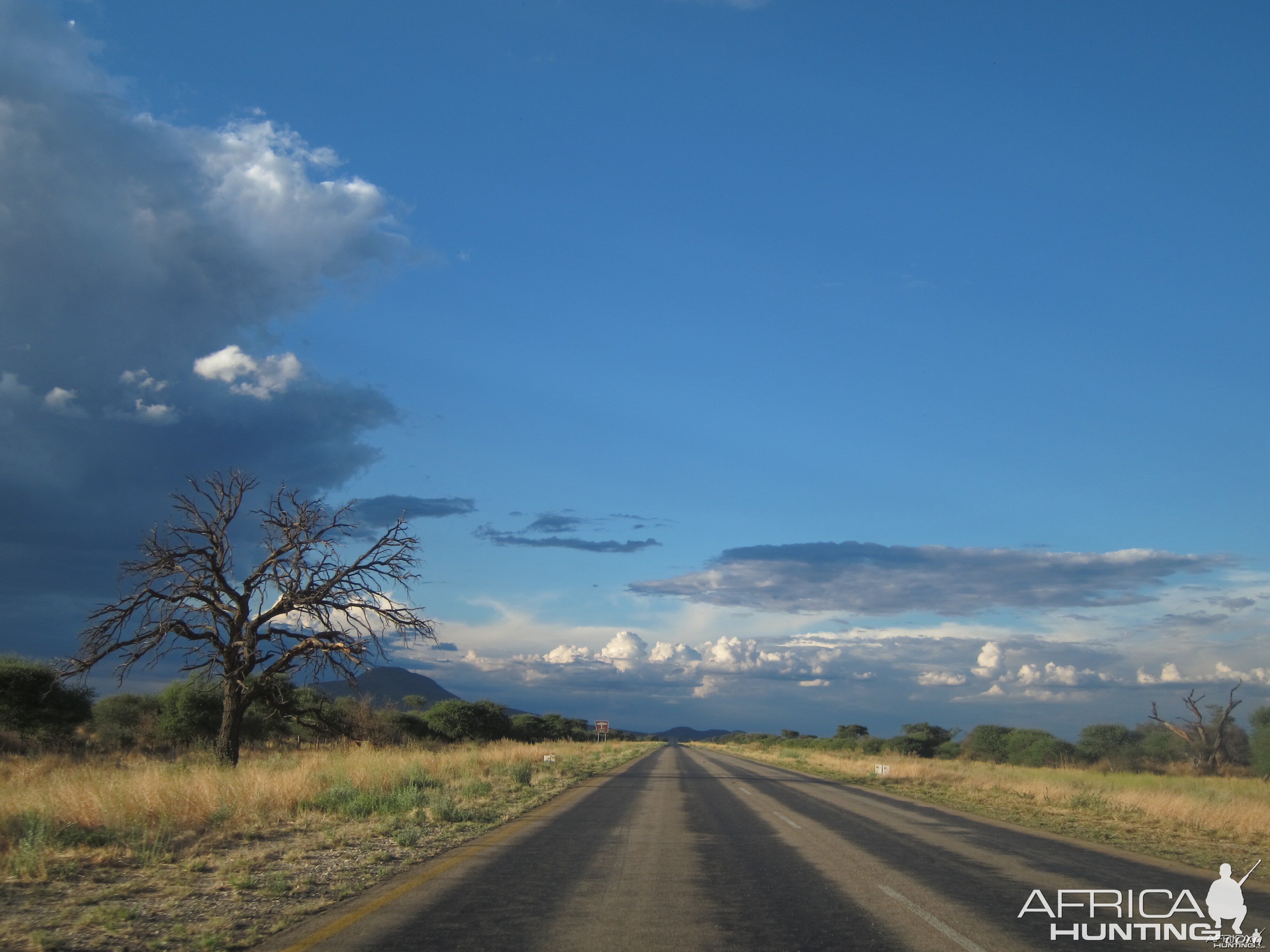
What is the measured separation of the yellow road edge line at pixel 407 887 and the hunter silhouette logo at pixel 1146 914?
6.00m

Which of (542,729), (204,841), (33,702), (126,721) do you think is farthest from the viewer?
(542,729)

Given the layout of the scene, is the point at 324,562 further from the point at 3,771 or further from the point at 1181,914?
the point at 1181,914

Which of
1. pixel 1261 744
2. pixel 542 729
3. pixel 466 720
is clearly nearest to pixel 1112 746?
pixel 1261 744

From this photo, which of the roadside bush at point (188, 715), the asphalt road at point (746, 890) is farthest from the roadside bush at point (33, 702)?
the asphalt road at point (746, 890)

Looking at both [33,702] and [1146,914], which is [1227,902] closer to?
[1146,914]

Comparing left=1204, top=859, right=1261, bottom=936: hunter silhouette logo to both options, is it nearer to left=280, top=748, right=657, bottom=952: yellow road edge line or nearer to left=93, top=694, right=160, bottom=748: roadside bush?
left=280, top=748, right=657, bottom=952: yellow road edge line

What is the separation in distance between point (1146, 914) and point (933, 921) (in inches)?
101

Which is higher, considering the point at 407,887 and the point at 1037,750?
the point at 407,887

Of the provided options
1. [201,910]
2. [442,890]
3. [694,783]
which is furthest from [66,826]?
[694,783]

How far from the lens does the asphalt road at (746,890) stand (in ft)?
21.5

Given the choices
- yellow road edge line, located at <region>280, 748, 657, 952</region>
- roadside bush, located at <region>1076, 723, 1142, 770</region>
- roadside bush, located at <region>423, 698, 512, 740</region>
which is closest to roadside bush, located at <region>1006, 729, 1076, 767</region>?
roadside bush, located at <region>1076, 723, 1142, 770</region>

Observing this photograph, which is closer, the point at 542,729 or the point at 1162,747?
the point at 1162,747

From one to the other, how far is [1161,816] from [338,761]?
67.0 feet

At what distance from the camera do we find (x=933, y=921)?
7344 mm
